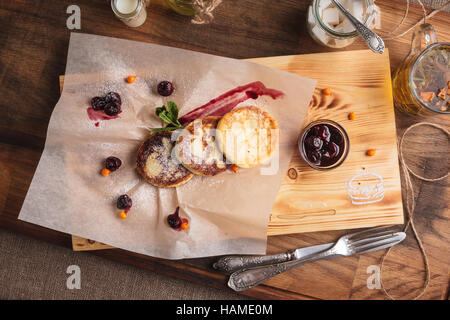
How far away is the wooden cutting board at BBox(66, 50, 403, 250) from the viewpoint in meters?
1.91

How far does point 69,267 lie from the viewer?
213cm

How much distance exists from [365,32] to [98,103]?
1471 millimetres

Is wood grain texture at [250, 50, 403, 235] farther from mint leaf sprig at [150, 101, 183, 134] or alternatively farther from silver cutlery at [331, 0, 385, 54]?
mint leaf sprig at [150, 101, 183, 134]

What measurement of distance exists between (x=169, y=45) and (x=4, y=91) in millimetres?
1027

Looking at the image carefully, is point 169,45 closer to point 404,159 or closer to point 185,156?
point 185,156

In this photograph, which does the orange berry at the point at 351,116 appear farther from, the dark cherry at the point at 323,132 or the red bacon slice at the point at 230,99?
the red bacon slice at the point at 230,99

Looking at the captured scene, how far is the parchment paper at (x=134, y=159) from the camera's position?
1.83 metres

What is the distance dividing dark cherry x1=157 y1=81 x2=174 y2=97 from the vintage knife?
1.00m

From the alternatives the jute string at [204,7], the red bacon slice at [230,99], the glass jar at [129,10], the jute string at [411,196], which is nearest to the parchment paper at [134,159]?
the red bacon slice at [230,99]

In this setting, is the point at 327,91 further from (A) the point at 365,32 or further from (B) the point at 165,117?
(B) the point at 165,117

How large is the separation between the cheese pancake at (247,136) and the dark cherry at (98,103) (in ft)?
2.16

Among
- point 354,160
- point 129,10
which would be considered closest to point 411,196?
point 354,160

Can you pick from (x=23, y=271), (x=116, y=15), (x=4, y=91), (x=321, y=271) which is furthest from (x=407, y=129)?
(x=23, y=271)

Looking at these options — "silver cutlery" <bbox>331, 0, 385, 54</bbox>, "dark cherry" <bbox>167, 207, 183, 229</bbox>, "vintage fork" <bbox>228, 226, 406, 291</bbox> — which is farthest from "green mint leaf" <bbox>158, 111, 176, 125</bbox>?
"silver cutlery" <bbox>331, 0, 385, 54</bbox>
